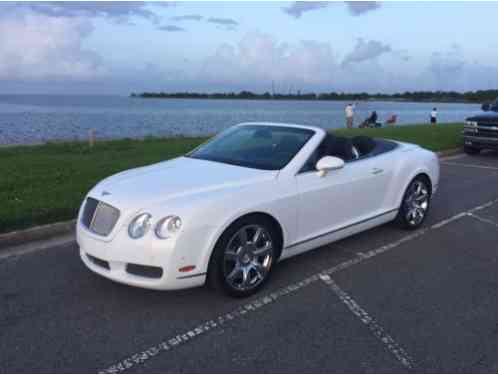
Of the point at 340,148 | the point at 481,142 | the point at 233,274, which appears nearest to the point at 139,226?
the point at 233,274

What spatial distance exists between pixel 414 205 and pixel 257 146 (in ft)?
8.13

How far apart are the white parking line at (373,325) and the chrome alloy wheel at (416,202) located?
6.59ft

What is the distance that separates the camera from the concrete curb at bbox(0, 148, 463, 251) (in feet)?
17.0

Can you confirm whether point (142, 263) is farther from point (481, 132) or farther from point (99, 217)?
point (481, 132)

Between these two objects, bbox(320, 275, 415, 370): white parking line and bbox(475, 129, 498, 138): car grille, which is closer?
bbox(320, 275, 415, 370): white parking line

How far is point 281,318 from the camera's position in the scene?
11.9 feet

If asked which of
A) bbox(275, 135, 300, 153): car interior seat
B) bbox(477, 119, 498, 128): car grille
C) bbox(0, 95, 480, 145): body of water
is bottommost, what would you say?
bbox(0, 95, 480, 145): body of water

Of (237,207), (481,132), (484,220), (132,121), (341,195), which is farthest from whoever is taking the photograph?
(132,121)

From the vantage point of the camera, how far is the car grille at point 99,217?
3.70 meters

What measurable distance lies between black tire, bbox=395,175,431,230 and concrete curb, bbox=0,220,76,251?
14.0 ft

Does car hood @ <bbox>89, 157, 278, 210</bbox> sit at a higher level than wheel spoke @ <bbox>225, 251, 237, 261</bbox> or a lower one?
higher

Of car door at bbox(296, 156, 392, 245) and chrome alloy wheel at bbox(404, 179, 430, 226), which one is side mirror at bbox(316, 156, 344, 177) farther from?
chrome alloy wheel at bbox(404, 179, 430, 226)

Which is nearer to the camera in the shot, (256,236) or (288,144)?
(256,236)

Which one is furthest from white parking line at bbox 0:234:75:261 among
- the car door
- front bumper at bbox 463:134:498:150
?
front bumper at bbox 463:134:498:150
